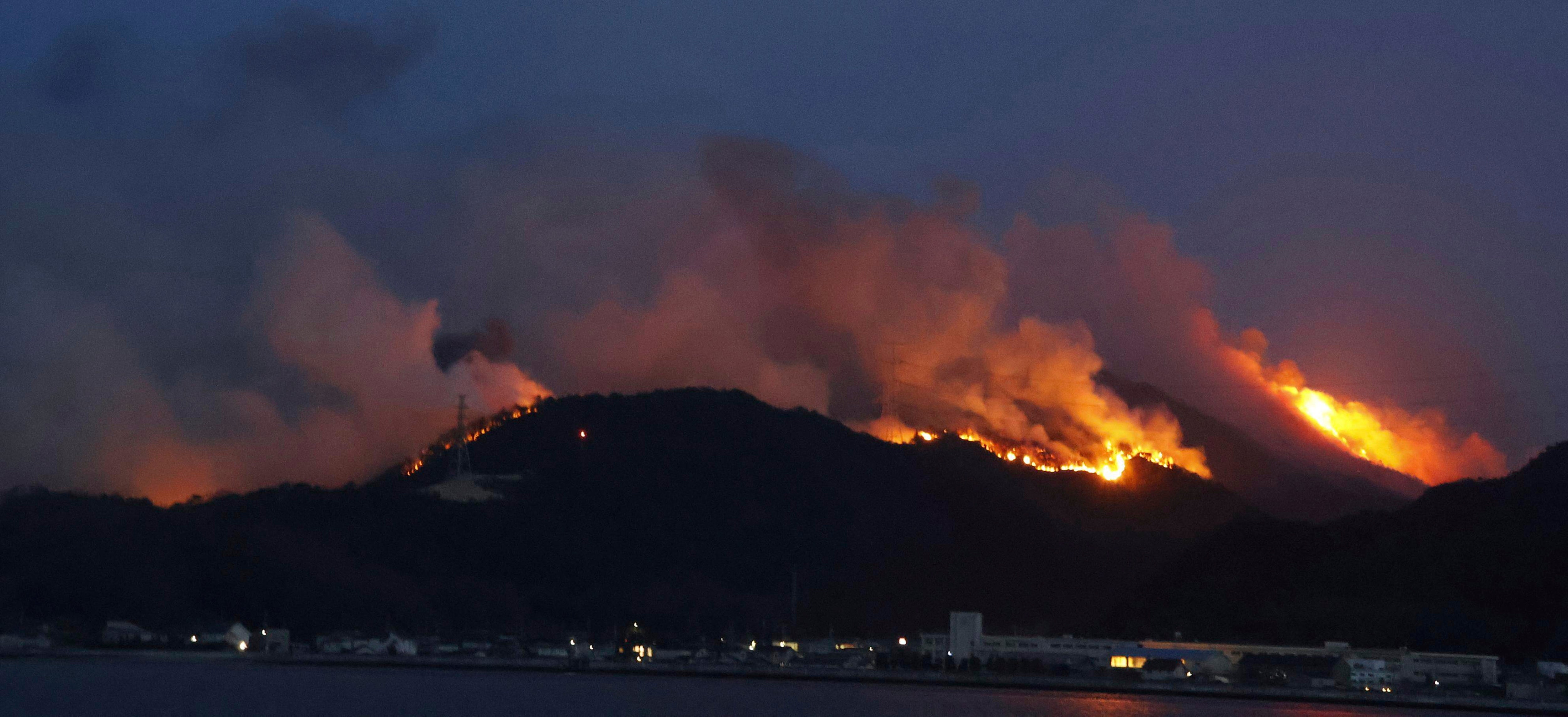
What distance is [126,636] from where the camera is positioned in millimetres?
196875

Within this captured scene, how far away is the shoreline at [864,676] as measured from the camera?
134625 millimetres

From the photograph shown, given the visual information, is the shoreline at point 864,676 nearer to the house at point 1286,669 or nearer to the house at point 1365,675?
the house at point 1365,675

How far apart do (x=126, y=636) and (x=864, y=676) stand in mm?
97757

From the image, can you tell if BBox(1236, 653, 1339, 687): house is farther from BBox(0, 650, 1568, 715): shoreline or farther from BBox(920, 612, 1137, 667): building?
BBox(920, 612, 1137, 667): building

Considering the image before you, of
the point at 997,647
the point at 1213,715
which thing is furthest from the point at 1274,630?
the point at 1213,715

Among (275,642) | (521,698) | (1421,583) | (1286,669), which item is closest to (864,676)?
(521,698)

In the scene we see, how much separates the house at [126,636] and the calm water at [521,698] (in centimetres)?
2800

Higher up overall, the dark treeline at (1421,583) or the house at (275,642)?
the dark treeline at (1421,583)

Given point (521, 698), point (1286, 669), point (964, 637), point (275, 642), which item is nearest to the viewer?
point (521, 698)

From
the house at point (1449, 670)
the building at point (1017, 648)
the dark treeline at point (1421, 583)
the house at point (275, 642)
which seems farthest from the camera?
the house at point (275, 642)

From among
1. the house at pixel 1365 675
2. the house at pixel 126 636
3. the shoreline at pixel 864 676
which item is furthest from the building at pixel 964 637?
the house at pixel 126 636

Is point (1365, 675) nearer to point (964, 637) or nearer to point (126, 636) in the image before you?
point (964, 637)

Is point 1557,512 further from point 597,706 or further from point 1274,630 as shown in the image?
point 597,706

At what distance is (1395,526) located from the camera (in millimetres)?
191625
